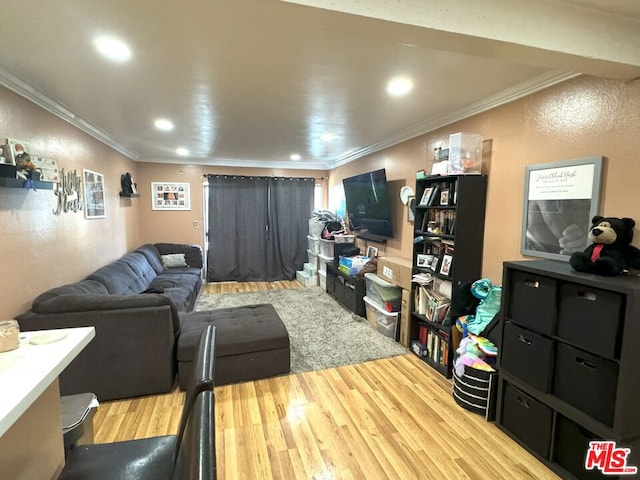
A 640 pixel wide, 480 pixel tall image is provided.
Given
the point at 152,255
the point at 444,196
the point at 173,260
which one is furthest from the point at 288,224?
the point at 444,196

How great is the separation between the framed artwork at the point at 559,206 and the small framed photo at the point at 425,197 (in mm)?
866

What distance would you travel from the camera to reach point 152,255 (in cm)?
510

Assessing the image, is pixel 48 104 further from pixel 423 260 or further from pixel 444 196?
pixel 423 260

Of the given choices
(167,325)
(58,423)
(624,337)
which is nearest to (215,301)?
(167,325)

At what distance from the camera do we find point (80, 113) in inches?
119

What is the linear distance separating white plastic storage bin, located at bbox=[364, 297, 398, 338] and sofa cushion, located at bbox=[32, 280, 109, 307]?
114 inches

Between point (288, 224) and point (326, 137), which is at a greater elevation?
Answer: point (326, 137)

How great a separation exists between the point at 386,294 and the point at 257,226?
3403 mm

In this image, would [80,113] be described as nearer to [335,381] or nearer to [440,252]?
[335,381]

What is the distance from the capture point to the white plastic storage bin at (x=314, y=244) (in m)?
5.98

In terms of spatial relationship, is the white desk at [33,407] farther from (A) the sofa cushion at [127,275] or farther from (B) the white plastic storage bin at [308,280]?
(B) the white plastic storage bin at [308,280]

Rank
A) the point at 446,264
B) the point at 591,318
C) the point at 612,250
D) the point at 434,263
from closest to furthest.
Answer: the point at 591,318
the point at 612,250
the point at 446,264
the point at 434,263

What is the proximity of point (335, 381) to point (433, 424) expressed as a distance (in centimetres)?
85

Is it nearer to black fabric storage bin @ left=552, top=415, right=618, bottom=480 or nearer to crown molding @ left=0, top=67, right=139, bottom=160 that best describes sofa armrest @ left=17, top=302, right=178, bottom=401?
crown molding @ left=0, top=67, right=139, bottom=160
